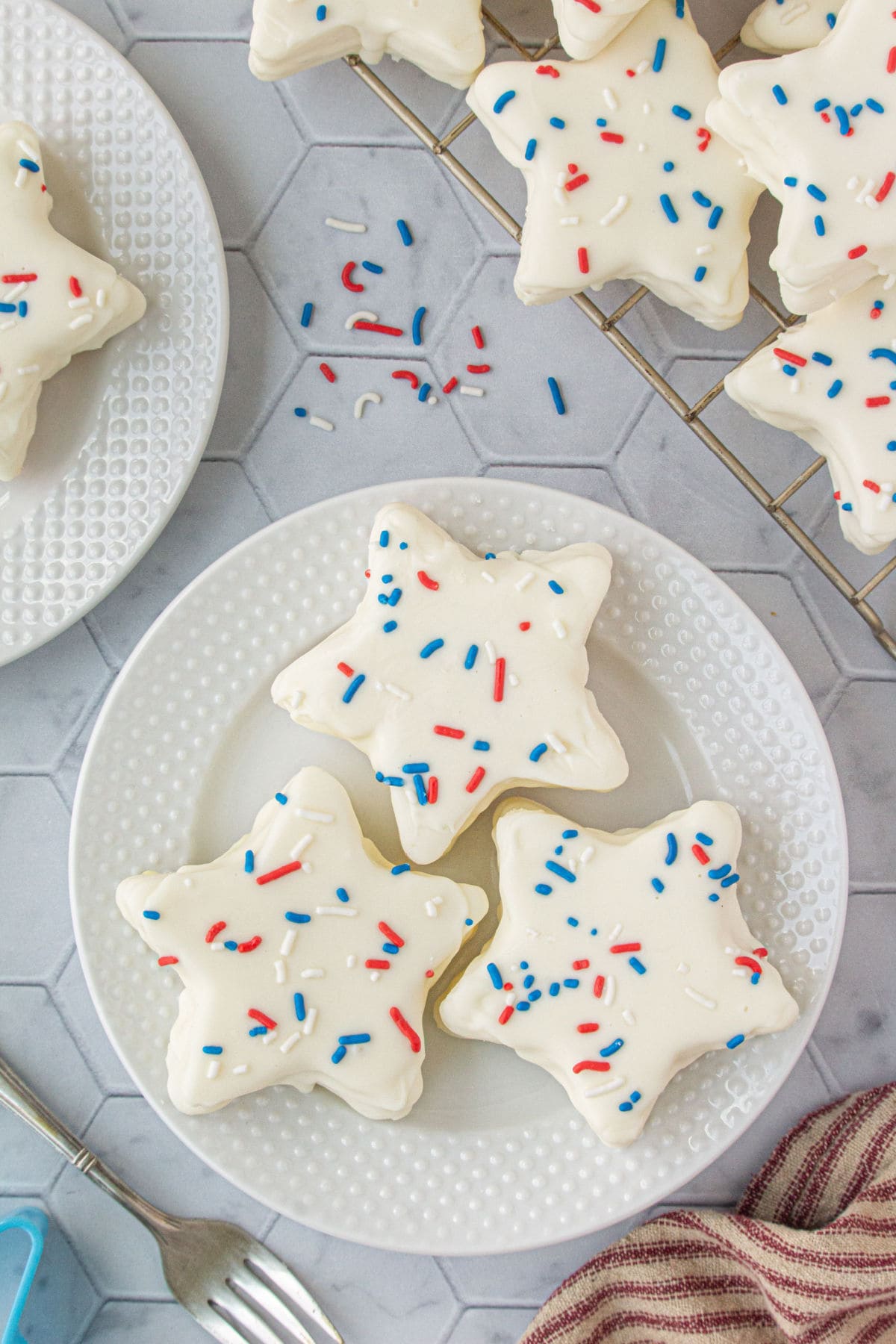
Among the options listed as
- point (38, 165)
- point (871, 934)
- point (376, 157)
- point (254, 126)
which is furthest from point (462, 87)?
point (871, 934)

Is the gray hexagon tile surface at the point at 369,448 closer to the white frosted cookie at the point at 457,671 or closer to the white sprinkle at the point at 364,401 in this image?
the white sprinkle at the point at 364,401

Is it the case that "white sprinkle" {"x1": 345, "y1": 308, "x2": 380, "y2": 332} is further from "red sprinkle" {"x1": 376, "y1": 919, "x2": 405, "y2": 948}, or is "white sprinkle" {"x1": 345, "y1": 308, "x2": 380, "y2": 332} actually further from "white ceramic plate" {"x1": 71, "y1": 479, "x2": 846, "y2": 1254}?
"red sprinkle" {"x1": 376, "y1": 919, "x2": 405, "y2": 948}

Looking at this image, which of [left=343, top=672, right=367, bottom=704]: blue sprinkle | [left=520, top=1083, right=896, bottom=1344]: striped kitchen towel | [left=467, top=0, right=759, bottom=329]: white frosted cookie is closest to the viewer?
[left=467, top=0, right=759, bottom=329]: white frosted cookie

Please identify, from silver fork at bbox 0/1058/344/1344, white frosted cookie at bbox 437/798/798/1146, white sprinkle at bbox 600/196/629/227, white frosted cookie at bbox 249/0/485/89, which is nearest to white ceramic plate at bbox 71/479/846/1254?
white frosted cookie at bbox 437/798/798/1146

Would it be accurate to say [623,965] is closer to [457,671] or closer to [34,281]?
[457,671]

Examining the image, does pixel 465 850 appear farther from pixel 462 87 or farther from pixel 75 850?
pixel 462 87

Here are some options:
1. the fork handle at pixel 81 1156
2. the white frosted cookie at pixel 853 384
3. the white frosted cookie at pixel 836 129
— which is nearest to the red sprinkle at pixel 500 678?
the white frosted cookie at pixel 853 384
